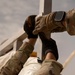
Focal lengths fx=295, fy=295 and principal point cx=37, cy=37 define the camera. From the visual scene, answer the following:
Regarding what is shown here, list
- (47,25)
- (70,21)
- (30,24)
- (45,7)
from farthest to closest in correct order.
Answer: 1. (45,7)
2. (30,24)
3. (47,25)
4. (70,21)

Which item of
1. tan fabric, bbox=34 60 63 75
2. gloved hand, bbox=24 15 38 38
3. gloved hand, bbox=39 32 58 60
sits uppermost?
gloved hand, bbox=24 15 38 38

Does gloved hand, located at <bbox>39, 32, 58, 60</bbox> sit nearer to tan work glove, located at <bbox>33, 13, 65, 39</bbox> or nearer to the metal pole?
tan work glove, located at <bbox>33, 13, 65, 39</bbox>

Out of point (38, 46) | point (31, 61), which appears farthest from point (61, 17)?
point (31, 61)

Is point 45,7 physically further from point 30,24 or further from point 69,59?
point 30,24

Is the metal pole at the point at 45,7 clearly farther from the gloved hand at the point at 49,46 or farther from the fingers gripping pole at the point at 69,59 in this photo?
the gloved hand at the point at 49,46

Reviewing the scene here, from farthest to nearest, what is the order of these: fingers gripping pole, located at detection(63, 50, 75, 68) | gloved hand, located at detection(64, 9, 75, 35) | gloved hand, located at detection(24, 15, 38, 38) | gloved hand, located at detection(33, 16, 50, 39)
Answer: fingers gripping pole, located at detection(63, 50, 75, 68) → gloved hand, located at detection(24, 15, 38, 38) → gloved hand, located at detection(33, 16, 50, 39) → gloved hand, located at detection(64, 9, 75, 35)

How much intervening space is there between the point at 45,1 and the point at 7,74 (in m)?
0.83

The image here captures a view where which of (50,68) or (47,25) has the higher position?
(47,25)

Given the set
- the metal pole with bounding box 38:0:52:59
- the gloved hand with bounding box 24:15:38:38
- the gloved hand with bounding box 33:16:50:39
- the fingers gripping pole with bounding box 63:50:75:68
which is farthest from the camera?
the fingers gripping pole with bounding box 63:50:75:68

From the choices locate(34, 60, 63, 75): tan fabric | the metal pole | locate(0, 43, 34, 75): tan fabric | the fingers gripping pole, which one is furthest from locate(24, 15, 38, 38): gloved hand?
the fingers gripping pole

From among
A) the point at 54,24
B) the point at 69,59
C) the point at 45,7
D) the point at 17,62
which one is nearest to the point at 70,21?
the point at 54,24

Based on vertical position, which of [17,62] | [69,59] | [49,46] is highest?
[49,46]

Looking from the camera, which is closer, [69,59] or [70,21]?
[70,21]

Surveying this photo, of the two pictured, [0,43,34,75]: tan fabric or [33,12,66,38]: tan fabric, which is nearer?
[33,12,66,38]: tan fabric
